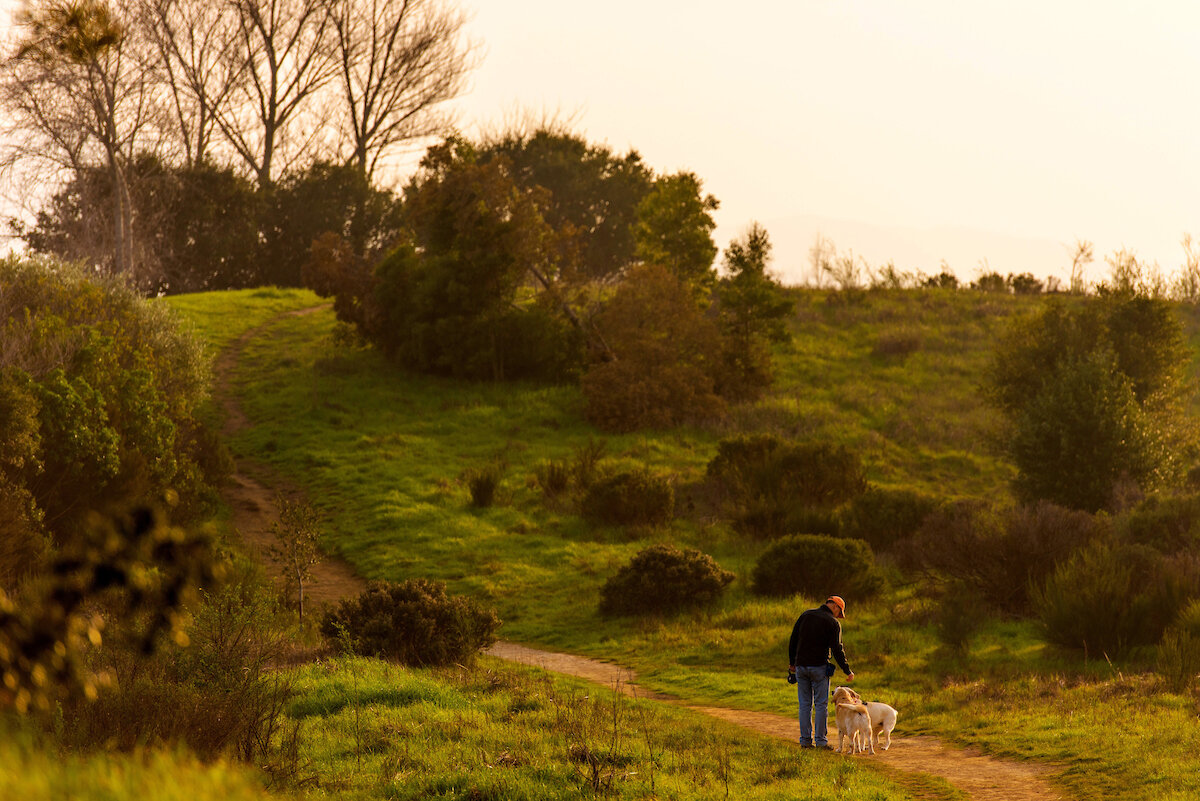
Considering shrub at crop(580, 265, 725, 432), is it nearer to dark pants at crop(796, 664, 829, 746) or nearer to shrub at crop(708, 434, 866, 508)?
shrub at crop(708, 434, 866, 508)

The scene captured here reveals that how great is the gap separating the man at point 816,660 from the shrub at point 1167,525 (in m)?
14.3

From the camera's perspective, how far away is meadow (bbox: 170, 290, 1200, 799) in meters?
13.6

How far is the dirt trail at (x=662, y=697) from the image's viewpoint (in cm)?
1103

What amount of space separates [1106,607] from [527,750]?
12.2 metres

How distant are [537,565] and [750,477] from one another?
26.1 feet

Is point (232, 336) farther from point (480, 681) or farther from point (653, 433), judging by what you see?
point (480, 681)

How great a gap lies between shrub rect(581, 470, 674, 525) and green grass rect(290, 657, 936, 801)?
556 inches

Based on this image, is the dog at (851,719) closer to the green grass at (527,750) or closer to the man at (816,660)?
the man at (816,660)

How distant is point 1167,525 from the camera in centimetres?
2419

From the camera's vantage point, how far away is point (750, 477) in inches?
1212

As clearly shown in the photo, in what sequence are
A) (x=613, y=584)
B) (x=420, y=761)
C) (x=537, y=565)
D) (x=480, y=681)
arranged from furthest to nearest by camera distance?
(x=537, y=565)
(x=613, y=584)
(x=480, y=681)
(x=420, y=761)

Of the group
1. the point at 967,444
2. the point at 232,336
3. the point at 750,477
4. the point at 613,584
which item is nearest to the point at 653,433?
the point at 750,477

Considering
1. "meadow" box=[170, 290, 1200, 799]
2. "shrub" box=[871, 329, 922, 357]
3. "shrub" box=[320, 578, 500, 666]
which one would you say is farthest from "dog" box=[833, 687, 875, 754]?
"shrub" box=[871, 329, 922, 357]

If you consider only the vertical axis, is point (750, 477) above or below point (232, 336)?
below
